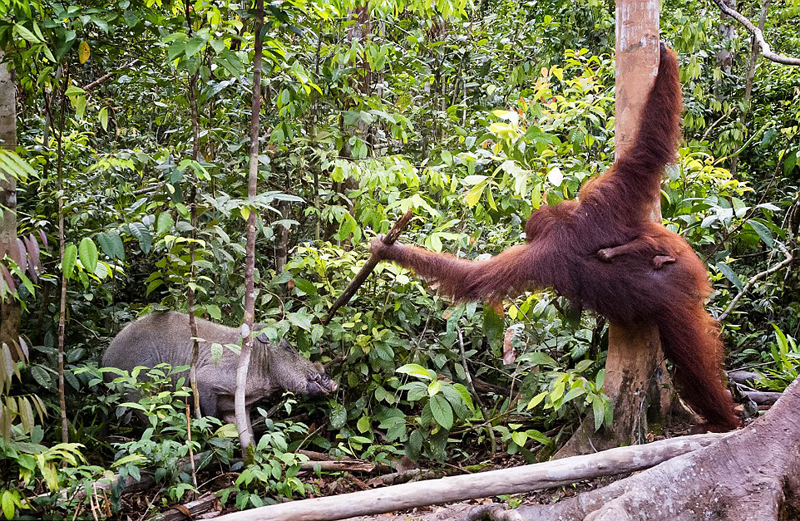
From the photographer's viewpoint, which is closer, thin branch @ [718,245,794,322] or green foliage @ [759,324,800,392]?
green foliage @ [759,324,800,392]

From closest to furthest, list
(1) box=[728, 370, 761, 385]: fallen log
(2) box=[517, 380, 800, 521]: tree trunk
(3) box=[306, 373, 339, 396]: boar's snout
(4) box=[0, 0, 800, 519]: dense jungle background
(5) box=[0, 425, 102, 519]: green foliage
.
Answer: (2) box=[517, 380, 800, 521]: tree trunk
(5) box=[0, 425, 102, 519]: green foliage
(4) box=[0, 0, 800, 519]: dense jungle background
(1) box=[728, 370, 761, 385]: fallen log
(3) box=[306, 373, 339, 396]: boar's snout

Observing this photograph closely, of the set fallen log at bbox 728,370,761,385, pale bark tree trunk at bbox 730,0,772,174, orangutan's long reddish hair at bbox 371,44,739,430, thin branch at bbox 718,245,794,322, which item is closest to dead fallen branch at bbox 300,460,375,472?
orangutan's long reddish hair at bbox 371,44,739,430

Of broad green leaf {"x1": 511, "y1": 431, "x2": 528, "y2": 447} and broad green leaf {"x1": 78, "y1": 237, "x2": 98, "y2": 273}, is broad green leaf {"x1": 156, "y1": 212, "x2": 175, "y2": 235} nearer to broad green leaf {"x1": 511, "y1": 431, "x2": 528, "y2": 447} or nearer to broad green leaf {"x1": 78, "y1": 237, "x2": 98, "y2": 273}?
broad green leaf {"x1": 78, "y1": 237, "x2": 98, "y2": 273}

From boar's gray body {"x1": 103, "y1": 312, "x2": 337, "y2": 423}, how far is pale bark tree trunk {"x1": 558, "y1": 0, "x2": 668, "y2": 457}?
214cm

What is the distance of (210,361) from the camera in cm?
533

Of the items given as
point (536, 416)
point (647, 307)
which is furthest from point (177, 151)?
point (647, 307)

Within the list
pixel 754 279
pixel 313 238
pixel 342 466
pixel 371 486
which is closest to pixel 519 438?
pixel 371 486

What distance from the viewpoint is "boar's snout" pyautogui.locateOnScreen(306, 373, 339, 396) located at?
500 centimetres

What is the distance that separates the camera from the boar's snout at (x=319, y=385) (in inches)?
197

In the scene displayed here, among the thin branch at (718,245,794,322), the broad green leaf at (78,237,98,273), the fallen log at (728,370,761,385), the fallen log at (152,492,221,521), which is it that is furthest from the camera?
the fallen log at (728,370,761,385)

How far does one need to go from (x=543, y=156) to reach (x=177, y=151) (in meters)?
3.07

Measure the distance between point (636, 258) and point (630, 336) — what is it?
0.49 m

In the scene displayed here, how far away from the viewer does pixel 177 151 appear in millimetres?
5480

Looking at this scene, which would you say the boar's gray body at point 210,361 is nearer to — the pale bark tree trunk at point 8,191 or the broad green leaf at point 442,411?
the pale bark tree trunk at point 8,191
